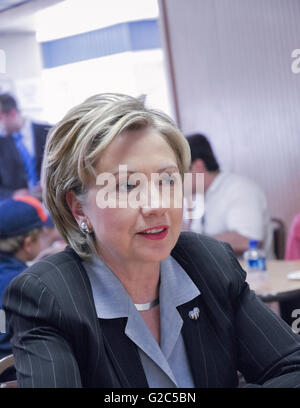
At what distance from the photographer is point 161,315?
1.14 m

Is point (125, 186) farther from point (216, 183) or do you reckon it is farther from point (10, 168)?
Result: point (10, 168)

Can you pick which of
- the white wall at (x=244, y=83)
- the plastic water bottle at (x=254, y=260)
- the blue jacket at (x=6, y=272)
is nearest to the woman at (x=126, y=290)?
the blue jacket at (x=6, y=272)

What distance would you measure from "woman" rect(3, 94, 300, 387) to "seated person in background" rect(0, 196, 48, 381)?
1074mm

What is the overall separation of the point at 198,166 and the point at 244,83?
96 cm

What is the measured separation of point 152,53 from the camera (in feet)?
17.5

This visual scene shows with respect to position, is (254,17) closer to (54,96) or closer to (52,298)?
(54,96)

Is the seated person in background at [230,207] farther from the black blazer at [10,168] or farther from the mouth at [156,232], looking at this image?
the mouth at [156,232]

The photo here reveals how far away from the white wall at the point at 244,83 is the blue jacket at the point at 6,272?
229cm

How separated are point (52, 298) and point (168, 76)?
4.14 meters

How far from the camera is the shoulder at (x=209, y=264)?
1.21 metres

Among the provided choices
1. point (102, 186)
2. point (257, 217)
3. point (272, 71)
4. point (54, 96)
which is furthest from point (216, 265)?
point (54, 96)

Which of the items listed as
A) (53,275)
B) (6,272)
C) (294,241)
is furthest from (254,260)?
(53,275)

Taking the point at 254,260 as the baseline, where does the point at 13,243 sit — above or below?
above

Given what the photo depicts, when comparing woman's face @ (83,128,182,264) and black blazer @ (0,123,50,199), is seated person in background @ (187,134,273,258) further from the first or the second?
woman's face @ (83,128,182,264)
